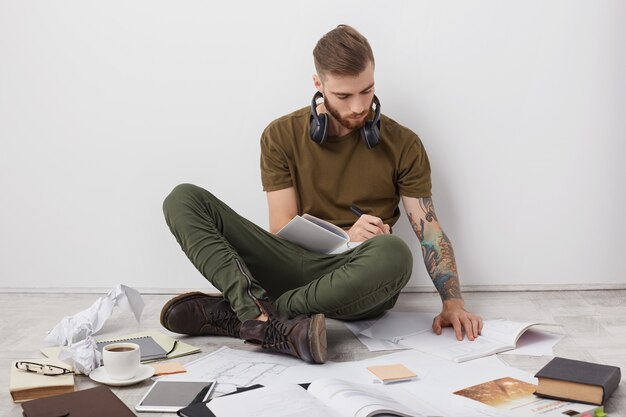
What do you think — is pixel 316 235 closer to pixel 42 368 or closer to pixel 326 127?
pixel 326 127

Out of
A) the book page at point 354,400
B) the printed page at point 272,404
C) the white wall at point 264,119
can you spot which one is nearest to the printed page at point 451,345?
the book page at point 354,400

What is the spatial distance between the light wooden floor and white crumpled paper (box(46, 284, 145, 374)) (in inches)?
1.6

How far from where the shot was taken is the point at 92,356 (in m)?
1.83

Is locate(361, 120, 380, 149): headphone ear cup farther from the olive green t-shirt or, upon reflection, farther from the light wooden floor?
the light wooden floor

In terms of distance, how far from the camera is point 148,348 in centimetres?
202

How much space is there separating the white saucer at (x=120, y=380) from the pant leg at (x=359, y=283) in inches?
18.6

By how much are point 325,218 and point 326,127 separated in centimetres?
31

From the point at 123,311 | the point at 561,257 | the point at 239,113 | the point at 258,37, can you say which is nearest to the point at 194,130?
the point at 239,113

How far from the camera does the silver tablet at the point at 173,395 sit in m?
1.58

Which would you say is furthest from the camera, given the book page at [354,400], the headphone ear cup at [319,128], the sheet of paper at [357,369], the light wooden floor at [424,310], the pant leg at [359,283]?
the headphone ear cup at [319,128]

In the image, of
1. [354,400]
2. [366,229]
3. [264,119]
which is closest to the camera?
[354,400]

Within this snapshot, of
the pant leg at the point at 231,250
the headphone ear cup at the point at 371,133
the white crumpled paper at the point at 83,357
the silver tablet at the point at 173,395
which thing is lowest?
the silver tablet at the point at 173,395

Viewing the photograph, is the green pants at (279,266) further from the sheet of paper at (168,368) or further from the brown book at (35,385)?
the brown book at (35,385)

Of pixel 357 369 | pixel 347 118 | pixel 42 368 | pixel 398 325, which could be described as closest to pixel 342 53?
pixel 347 118
